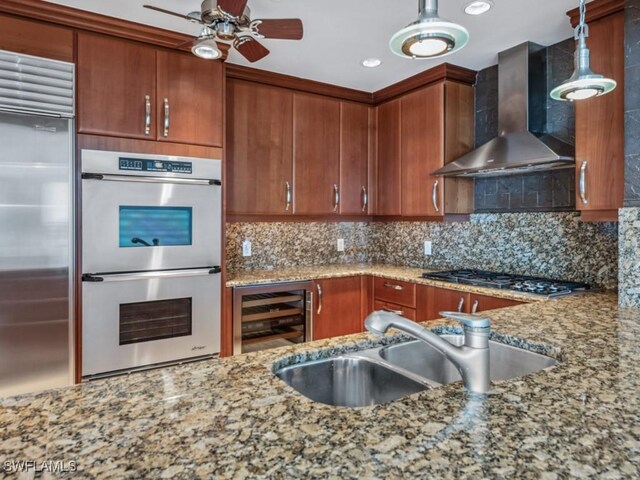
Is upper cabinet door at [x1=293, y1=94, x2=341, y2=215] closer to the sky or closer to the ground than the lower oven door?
closer to the sky

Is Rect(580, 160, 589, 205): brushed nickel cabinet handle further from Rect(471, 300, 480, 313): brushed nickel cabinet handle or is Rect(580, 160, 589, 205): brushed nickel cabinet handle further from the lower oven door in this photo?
the lower oven door

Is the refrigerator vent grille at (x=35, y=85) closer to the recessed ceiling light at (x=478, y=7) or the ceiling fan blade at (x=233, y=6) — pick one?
the ceiling fan blade at (x=233, y=6)

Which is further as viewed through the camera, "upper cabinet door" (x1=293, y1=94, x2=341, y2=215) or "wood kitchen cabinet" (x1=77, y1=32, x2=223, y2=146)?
"upper cabinet door" (x1=293, y1=94, x2=341, y2=215)

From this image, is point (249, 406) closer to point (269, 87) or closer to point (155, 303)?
point (155, 303)

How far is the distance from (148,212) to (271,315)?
45.0 inches

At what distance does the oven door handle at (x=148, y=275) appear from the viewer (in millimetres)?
2427

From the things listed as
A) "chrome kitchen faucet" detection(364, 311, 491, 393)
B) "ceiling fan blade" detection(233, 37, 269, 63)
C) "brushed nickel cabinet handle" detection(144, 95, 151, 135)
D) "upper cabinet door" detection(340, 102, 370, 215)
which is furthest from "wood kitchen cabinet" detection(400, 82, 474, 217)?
"chrome kitchen faucet" detection(364, 311, 491, 393)

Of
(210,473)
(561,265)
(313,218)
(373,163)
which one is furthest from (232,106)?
(210,473)

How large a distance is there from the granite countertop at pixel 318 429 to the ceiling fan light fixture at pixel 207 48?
1.65 metres

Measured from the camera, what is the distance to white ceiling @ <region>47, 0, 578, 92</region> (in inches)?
89.6

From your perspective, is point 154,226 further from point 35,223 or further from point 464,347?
point 464,347

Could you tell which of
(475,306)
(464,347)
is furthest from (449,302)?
(464,347)

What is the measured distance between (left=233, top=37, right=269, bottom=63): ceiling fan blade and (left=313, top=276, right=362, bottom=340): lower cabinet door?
1.69 m

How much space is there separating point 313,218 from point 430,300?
1288mm
